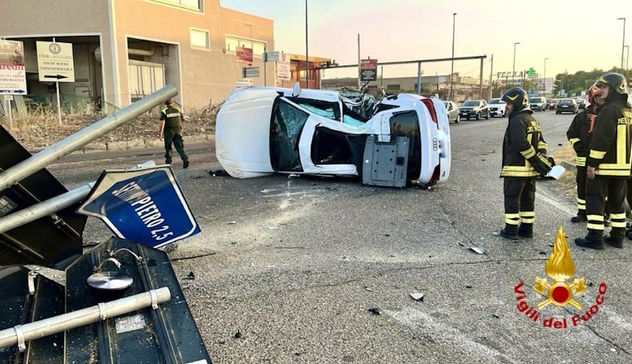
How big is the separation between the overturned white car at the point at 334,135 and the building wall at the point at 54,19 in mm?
18973

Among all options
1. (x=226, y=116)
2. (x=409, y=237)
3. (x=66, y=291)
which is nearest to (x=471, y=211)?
(x=409, y=237)

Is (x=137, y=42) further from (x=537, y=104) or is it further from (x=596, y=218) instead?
(x=537, y=104)

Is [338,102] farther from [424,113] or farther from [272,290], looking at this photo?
[272,290]

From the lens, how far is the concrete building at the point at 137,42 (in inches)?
965

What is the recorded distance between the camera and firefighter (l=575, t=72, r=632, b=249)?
198 inches

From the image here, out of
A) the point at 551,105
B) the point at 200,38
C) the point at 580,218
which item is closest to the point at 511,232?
the point at 580,218

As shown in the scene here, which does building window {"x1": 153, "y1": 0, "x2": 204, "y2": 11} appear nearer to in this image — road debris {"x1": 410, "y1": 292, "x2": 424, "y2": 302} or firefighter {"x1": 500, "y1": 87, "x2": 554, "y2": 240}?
firefighter {"x1": 500, "y1": 87, "x2": 554, "y2": 240}

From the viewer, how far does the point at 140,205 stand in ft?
9.71

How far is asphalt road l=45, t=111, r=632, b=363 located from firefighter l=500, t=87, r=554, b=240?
0.29 meters

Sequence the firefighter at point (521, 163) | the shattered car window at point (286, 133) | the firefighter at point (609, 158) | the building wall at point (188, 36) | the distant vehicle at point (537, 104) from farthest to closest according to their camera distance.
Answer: the distant vehicle at point (537, 104)
the building wall at point (188, 36)
the shattered car window at point (286, 133)
the firefighter at point (521, 163)
the firefighter at point (609, 158)

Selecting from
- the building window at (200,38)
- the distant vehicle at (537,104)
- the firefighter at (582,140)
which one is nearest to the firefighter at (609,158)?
the firefighter at (582,140)

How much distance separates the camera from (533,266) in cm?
453

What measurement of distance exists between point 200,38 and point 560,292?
98.5ft

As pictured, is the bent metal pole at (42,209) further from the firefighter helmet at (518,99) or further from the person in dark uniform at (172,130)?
the person in dark uniform at (172,130)
